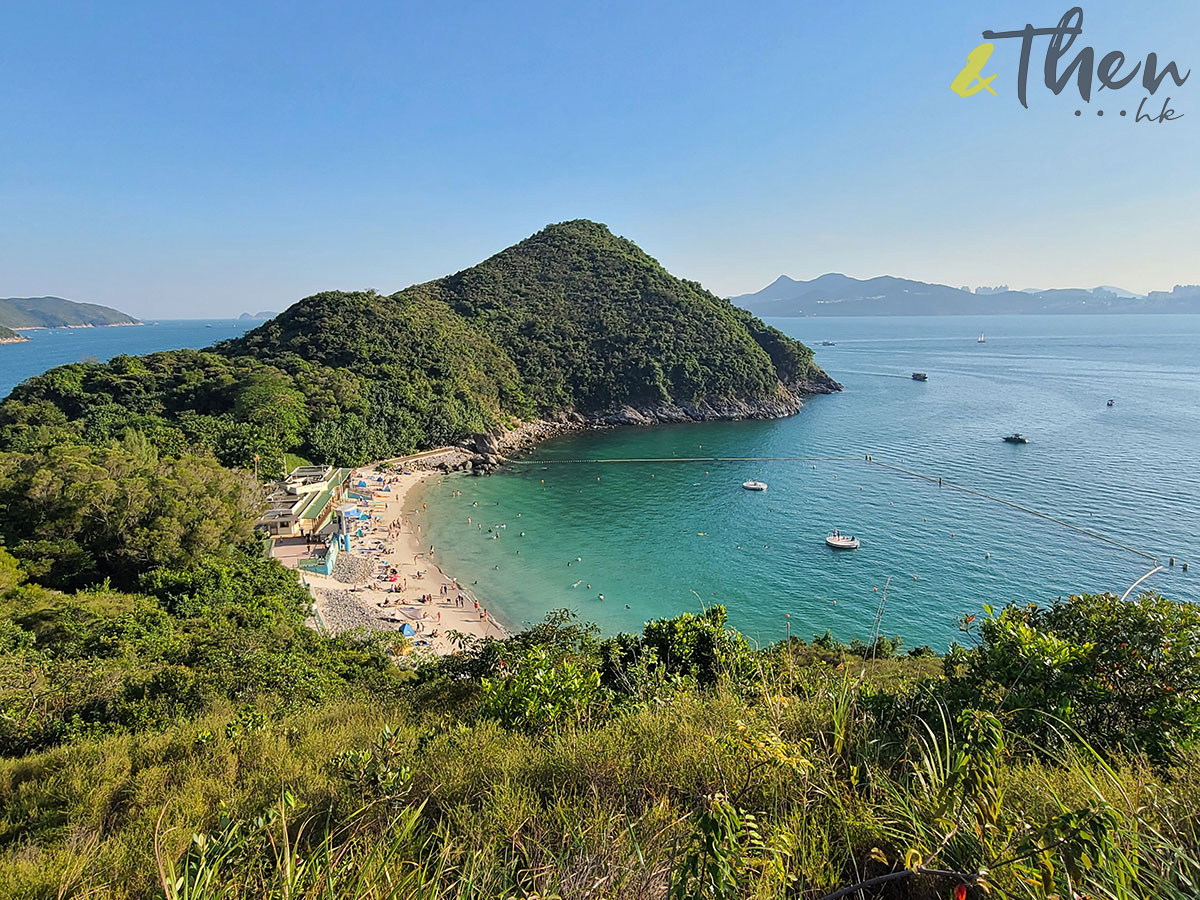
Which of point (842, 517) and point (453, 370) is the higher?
point (453, 370)

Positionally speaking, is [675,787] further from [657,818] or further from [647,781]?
[657,818]

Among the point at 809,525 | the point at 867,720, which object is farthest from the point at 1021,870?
the point at 809,525

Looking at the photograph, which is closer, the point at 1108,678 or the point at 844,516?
the point at 1108,678

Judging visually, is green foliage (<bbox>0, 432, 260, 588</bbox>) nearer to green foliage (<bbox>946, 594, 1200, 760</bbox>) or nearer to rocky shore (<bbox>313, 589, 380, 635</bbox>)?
rocky shore (<bbox>313, 589, 380, 635</bbox>)

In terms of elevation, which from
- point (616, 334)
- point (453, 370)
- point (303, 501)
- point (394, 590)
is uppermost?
point (616, 334)

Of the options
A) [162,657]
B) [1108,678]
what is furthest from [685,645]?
[162,657]

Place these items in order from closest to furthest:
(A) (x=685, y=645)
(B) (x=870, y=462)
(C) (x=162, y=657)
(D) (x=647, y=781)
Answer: (D) (x=647, y=781)
(A) (x=685, y=645)
(C) (x=162, y=657)
(B) (x=870, y=462)

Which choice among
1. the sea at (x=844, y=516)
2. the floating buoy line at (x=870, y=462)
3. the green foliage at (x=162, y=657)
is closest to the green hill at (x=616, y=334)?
the sea at (x=844, y=516)
